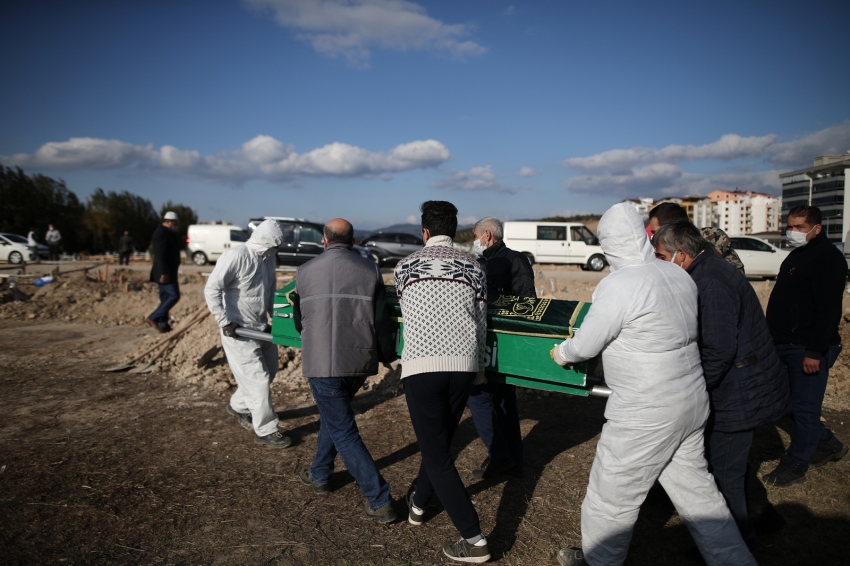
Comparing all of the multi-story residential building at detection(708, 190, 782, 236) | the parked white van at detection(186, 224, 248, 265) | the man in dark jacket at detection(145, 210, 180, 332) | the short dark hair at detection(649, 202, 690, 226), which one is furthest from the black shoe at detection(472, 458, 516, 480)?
the multi-story residential building at detection(708, 190, 782, 236)

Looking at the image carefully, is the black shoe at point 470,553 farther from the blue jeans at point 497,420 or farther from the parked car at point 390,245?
the parked car at point 390,245

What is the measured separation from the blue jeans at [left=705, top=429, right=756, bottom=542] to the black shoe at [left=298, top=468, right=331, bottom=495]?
2354 mm

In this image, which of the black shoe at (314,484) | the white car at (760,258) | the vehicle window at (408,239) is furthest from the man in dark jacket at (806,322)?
the vehicle window at (408,239)

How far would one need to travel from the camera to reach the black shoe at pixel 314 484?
3623mm

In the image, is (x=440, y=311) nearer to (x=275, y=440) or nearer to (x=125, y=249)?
(x=275, y=440)

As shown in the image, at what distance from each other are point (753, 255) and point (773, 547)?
1617 cm

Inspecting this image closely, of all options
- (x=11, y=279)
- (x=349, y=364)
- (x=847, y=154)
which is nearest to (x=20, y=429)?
(x=349, y=364)

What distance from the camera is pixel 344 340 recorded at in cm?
316

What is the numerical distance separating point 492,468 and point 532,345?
125cm

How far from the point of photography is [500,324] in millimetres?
3096

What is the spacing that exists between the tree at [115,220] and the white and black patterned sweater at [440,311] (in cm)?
5552

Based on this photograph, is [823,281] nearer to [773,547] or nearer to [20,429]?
[773,547]

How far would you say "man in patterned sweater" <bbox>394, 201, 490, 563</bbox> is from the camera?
8.77 ft

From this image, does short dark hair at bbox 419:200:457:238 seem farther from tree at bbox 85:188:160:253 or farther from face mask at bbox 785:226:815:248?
tree at bbox 85:188:160:253
